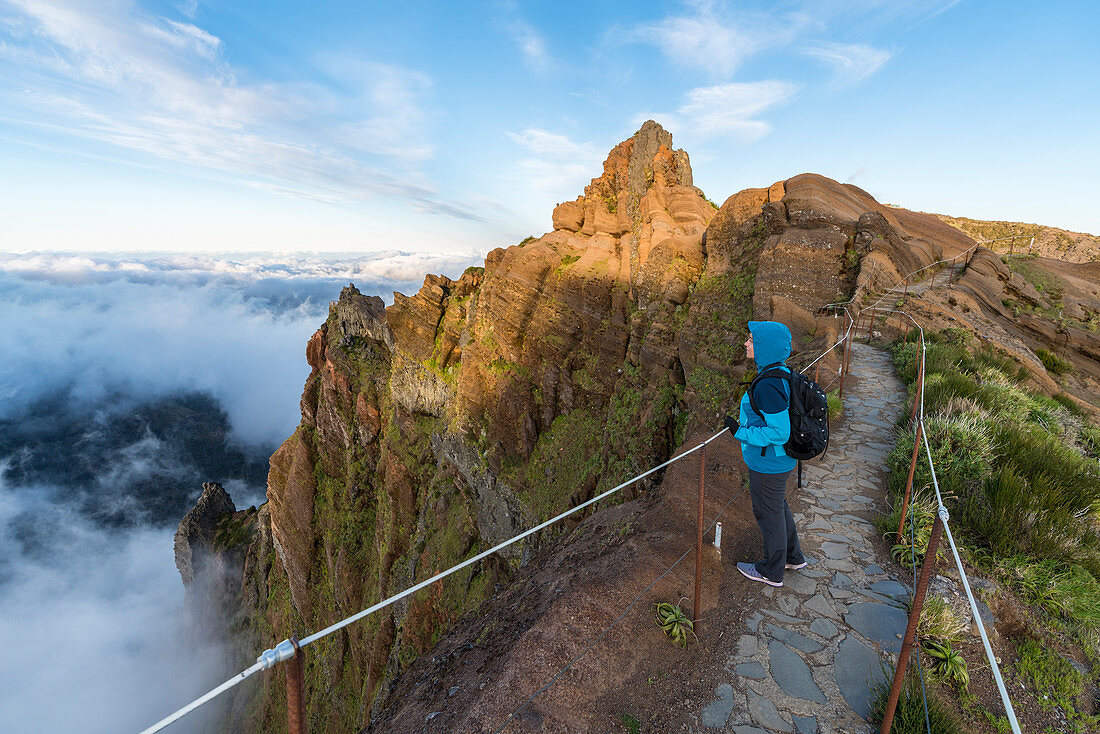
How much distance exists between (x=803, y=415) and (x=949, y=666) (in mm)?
2174

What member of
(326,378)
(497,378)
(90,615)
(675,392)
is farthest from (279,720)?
(90,615)

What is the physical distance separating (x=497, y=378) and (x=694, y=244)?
11.5 meters

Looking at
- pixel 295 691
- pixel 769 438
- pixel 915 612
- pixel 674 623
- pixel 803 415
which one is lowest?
pixel 674 623

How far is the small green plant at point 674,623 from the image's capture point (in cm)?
436

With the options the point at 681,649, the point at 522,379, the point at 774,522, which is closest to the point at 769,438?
the point at 774,522

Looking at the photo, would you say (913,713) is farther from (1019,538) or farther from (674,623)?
(1019,538)

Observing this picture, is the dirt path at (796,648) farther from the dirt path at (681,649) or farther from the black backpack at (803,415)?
the black backpack at (803,415)

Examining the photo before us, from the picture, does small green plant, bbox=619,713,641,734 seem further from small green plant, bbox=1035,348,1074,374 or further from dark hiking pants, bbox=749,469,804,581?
small green plant, bbox=1035,348,1074,374

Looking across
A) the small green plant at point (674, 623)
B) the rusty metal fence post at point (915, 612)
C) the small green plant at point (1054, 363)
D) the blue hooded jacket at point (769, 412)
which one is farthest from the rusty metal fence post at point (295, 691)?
the small green plant at point (1054, 363)

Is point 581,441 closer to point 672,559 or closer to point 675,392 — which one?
point 675,392

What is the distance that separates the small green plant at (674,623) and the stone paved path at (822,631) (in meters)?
0.45

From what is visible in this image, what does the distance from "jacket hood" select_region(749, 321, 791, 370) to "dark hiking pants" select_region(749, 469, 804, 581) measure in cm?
120

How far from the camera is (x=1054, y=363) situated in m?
13.4

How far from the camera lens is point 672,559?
18.0 ft
